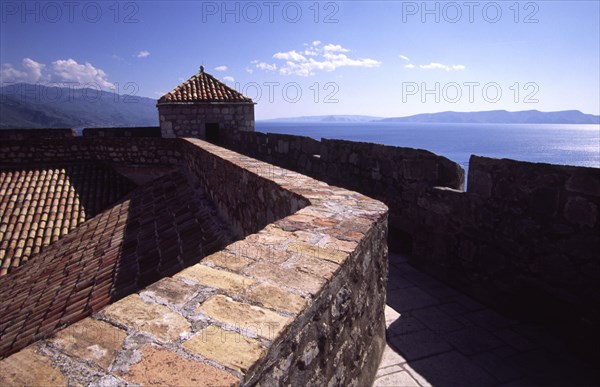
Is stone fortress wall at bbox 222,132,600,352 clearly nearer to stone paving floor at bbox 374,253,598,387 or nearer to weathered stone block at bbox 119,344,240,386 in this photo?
stone paving floor at bbox 374,253,598,387

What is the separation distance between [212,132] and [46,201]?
30.5 feet

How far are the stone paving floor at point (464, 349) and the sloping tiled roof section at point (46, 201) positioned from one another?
641 centimetres

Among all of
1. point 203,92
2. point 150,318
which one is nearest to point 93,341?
point 150,318

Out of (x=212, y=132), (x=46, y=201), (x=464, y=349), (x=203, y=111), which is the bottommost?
(x=464, y=349)

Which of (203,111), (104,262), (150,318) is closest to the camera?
(150,318)

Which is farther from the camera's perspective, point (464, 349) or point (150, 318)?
point (464, 349)

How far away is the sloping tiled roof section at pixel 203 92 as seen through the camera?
51.6 ft

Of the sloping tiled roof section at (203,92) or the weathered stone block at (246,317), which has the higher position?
the sloping tiled roof section at (203,92)

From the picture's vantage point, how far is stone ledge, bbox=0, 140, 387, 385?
0.97 m

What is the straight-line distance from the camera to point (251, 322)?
1.21m

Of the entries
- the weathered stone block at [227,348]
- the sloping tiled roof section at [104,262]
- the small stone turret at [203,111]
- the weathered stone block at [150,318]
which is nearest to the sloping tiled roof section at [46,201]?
the sloping tiled roof section at [104,262]

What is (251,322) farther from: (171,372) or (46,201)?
(46,201)

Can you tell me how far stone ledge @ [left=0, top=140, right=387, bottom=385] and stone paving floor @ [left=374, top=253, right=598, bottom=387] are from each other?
0.85 meters

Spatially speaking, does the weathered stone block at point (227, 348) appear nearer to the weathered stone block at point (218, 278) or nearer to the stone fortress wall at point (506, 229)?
the weathered stone block at point (218, 278)
